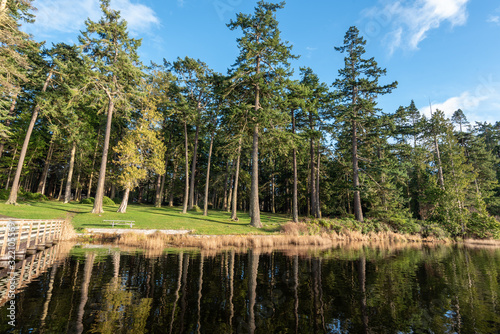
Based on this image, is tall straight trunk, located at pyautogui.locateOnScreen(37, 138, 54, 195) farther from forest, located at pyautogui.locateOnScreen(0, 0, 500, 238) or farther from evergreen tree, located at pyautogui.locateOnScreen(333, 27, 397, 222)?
evergreen tree, located at pyautogui.locateOnScreen(333, 27, 397, 222)

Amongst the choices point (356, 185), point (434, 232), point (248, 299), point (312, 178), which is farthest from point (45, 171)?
point (434, 232)

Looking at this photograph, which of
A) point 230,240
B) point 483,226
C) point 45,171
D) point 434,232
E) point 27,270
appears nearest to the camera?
point 27,270

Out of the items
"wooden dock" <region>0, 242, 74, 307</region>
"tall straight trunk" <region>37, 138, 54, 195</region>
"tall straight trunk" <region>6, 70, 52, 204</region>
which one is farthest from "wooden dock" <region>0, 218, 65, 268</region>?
"tall straight trunk" <region>37, 138, 54, 195</region>

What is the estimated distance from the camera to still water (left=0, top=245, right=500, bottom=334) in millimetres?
5082

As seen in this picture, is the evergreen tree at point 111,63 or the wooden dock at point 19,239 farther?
the evergreen tree at point 111,63

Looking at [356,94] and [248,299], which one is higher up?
[356,94]

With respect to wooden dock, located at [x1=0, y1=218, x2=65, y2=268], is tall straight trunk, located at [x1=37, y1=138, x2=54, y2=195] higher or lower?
higher

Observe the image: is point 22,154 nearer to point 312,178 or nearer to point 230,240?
point 230,240

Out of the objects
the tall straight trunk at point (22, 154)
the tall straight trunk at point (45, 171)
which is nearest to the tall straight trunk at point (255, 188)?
the tall straight trunk at point (22, 154)

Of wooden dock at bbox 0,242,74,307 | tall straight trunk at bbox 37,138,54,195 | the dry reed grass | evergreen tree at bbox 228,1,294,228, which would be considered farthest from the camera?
tall straight trunk at bbox 37,138,54,195

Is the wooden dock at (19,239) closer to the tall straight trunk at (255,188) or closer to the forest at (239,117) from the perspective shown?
the forest at (239,117)

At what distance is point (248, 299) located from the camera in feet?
22.0

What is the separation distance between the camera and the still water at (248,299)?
5.08 metres

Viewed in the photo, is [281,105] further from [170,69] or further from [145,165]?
[170,69]
